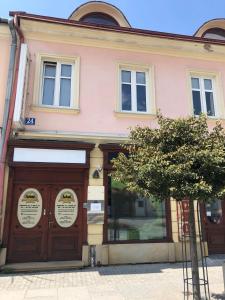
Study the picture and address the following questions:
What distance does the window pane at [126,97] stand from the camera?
9383 mm

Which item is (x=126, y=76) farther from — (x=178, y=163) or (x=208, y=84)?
(x=178, y=163)

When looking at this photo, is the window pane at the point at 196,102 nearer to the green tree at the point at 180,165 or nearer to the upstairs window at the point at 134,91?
the upstairs window at the point at 134,91

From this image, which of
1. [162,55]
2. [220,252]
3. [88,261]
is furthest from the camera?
[162,55]

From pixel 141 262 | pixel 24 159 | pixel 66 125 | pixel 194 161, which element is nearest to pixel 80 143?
pixel 66 125

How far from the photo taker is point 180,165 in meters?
4.72

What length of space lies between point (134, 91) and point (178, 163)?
203 inches

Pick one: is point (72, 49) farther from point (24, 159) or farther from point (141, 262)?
point (141, 262)

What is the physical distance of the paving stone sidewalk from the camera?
18.5 feet

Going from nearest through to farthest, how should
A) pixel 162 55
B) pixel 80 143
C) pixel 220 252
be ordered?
pixel 80 143
pixel 220 252
pixel 162 55

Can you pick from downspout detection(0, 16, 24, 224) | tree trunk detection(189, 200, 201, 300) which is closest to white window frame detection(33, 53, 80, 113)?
downspout detection(0, 16, 24, 224)

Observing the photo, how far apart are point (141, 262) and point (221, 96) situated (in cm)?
597

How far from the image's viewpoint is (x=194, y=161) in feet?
15.8

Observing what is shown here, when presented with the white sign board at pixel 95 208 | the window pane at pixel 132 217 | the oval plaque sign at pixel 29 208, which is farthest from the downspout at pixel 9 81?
the window pane at pixel 132 217

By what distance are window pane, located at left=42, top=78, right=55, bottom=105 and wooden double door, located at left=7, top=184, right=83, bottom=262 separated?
8.29 ft
